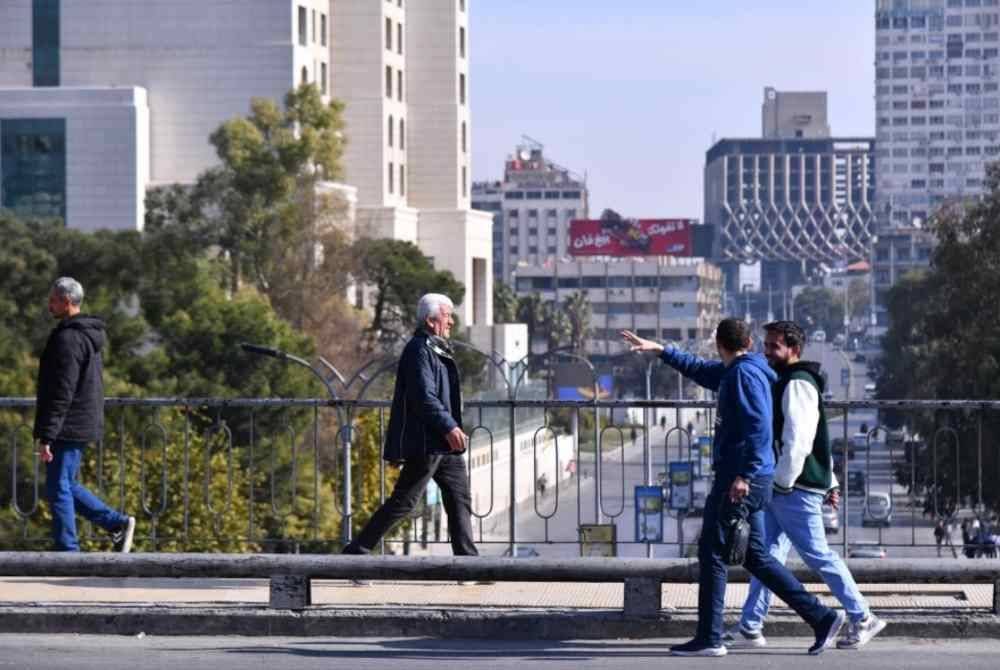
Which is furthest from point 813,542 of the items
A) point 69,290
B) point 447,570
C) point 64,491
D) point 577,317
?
point 577,317

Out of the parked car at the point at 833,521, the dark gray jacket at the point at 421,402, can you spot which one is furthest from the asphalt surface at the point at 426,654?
the dark gray jacket at the point at 421,402

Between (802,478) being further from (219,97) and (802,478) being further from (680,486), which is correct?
(219,97)

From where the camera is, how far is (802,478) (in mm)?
11094

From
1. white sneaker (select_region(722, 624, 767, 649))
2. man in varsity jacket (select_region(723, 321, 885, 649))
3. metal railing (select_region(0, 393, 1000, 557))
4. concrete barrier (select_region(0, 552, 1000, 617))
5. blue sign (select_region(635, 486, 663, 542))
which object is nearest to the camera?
man in varsity jacket (select_region(723, 321, 885, 649))

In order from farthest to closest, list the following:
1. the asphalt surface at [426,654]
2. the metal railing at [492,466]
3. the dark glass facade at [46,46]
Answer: the dark glass facade at [46,46] < the metal railing at [492,466] < the asphalt surface at [426,654]

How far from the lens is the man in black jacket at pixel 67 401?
12.9m

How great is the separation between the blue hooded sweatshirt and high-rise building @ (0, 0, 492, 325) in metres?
75.8

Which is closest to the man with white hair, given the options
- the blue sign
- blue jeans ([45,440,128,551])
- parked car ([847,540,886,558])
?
blue jeans ([45,440,128,551])

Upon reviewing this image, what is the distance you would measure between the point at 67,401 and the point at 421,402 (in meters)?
2.22

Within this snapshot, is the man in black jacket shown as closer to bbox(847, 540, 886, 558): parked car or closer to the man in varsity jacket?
the man in varsity jacket

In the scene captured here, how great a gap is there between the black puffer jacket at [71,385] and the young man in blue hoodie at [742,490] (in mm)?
4170

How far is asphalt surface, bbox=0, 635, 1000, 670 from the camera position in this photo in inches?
422

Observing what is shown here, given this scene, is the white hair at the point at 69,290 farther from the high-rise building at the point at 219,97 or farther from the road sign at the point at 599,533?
the high-rise building at the point at 219,97

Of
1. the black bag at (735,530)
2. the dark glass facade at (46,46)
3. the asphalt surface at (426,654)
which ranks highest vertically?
the dark glass facade at (46,46)
